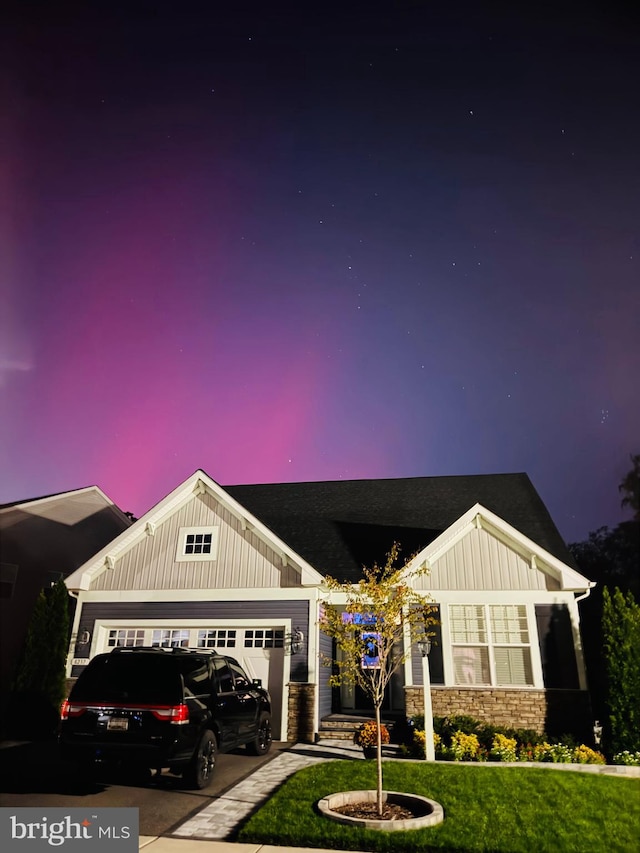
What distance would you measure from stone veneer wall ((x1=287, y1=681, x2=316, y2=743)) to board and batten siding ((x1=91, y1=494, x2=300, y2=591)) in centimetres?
249

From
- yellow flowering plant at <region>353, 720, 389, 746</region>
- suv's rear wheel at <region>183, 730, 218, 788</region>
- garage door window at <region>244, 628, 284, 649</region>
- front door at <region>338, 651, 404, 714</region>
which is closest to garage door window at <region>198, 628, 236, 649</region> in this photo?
garage door window at <region>244, 628, 284, 649</region>

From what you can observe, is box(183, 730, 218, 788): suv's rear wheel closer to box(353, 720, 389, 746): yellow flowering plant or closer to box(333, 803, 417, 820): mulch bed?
box(333, 803, 417, 820): mulch bed

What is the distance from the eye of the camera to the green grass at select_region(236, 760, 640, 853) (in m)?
6.11

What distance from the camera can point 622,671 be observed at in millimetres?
11047

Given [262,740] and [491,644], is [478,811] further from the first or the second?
[491,644]

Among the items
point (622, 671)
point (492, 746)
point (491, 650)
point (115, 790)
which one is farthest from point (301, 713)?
point (622, 671)

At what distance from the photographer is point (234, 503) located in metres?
15.5

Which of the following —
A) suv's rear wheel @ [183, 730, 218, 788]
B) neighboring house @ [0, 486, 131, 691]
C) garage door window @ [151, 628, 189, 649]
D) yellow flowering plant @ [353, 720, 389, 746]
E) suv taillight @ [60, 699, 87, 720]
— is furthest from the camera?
neighboring house @ [0, 486, 131, 691]

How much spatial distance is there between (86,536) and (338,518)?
28.7 ft

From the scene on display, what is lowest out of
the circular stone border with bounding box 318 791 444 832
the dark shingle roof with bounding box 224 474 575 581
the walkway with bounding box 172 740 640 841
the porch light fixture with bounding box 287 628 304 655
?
the walkway with bounding box 172 740 640 841

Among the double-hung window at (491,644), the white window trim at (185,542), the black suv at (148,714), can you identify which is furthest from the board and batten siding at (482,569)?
the black suv at (148,714)

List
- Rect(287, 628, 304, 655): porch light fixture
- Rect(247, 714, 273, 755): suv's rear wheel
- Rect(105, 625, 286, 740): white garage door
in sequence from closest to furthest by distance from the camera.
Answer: Rect(247, 714, 273, 755): suv's rear wheel, Rect(287, 628, 304, 655): porch light fixture, Rect(105, 625, 286, 740): white garage door

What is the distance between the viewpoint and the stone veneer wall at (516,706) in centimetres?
1227

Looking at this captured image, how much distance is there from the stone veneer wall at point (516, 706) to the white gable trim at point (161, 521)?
15.9 ft
